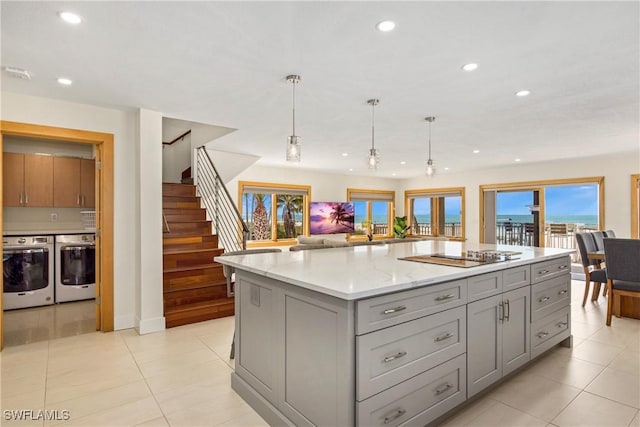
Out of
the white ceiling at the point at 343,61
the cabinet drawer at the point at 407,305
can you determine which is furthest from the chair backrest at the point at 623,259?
the cabinet drawer at the point at 407,305

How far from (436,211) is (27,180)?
9395 mm

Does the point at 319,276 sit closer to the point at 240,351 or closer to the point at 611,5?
the point at 240,351

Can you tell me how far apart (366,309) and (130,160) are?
3394mm

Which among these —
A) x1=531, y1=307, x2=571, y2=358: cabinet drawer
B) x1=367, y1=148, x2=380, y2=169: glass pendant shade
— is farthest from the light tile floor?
x1=367, y1=148, x2=380, y2=169: glass pendant shade

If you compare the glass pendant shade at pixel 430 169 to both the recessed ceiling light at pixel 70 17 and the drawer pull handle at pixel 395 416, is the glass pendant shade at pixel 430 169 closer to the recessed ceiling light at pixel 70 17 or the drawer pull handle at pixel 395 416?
the drawer pull handle at pixel 395 416

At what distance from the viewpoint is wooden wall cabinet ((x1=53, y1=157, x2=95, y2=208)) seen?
4855 millimetres

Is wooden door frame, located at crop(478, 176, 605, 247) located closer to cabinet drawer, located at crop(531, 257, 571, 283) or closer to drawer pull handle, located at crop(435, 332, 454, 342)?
cabinet drawer, located at crop(531, 257, 571, 283)

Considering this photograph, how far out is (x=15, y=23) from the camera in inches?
78.5

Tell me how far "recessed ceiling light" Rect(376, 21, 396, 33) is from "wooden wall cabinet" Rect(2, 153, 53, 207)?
5.10 m

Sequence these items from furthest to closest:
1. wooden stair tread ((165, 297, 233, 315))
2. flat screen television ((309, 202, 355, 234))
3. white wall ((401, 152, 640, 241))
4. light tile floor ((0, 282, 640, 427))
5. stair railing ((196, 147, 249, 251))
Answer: flat screen television ((309, 202, 355, 234)) → white wall ((401, 152, 640, 241)) → stair railing ((196, 147, 249, 251)) → wooden stair tread ((165, 297, 233, 315)) → light tile floor ((0, 282, 640, 427))

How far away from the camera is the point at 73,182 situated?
4961 mm

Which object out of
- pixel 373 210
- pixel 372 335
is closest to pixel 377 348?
pixel 372 335

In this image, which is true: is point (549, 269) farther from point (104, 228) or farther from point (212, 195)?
point (212, 195)

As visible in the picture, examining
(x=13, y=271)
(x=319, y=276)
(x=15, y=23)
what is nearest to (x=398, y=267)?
(x=319, y=276)
